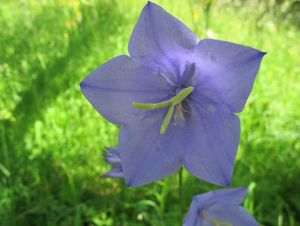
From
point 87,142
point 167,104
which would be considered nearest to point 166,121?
point 167,104

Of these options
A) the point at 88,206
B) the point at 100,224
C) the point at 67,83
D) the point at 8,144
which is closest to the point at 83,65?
the point at 67,83

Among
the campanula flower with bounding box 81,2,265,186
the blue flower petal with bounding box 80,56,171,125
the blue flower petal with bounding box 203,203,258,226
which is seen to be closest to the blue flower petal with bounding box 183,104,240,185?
the campanula flower with bounding box 81,2,265,186

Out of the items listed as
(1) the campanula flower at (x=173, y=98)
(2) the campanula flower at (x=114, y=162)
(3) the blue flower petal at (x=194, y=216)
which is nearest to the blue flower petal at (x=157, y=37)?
(1) the campanula flower at (x=173, y=98)

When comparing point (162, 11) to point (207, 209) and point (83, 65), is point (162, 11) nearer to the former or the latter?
point (207, 209)

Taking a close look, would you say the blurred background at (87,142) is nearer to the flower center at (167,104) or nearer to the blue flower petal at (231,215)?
the blue flower petal at (231,215)

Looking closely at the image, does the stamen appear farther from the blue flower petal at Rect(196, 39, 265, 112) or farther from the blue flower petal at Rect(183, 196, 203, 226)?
the blue flower petal at Rect(183, 196, 203, 226)

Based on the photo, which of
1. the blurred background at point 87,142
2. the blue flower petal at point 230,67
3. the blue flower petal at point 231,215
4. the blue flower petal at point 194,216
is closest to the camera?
the blue flower petal at point 230,67

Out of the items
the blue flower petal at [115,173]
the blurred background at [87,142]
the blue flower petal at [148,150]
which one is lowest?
the blurred background at [87,142]
